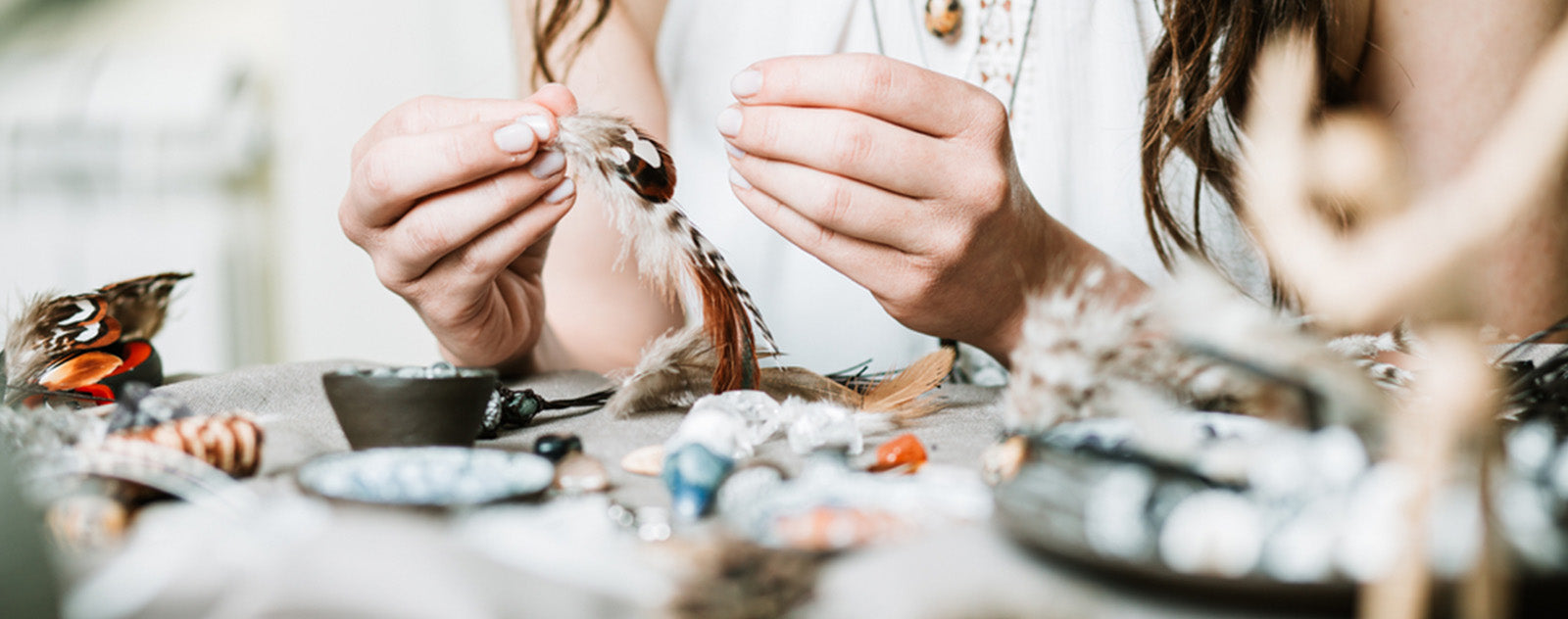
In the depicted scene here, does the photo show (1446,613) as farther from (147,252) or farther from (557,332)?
(147,252)

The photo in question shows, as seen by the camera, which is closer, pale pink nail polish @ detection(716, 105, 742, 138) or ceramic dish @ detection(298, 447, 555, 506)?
ceramic dish @ detection(298, 447, 555, 506)

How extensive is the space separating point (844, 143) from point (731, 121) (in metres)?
0.09

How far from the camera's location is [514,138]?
645mm

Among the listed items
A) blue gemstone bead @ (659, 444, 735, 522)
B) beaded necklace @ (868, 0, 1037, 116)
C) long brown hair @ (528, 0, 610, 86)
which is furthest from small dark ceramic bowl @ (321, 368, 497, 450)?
beaded necklace @ (868, 0, 1037, 116)

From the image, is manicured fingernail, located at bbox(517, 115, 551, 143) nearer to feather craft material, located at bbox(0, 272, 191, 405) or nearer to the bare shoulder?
feather craft material, located at bbox(0, 272, 191, 405)

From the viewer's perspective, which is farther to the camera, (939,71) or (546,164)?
(939,71)

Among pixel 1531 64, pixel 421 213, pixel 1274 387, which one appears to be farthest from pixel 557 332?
pixel 1531 64

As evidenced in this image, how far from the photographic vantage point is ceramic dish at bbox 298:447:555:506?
35 cm

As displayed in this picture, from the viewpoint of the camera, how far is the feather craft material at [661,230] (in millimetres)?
662

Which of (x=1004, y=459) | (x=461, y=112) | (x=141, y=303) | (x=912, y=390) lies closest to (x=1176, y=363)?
(x=1004, y=459)

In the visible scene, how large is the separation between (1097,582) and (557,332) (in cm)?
101

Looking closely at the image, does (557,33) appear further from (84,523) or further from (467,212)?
(84,523)

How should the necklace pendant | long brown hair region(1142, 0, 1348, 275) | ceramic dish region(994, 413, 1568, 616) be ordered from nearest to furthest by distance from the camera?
ceramic dish region(994, 413, 1568, 616) → long brown hair region(1142, 0, 1348, 275) → the necklace pendant

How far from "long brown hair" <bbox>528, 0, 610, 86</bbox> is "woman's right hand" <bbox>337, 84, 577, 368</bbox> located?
1.63ft
